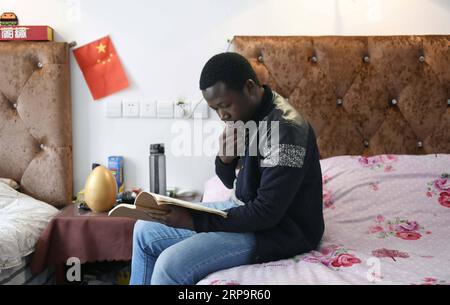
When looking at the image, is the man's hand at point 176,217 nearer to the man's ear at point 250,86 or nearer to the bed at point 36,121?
the man's ear at point 250,86

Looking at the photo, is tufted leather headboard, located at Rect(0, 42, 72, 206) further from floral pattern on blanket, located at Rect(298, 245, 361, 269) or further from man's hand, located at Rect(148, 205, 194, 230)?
floral pattern on blanket, located at Rect(298, 245, 361, 269)

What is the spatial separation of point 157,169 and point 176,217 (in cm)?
80

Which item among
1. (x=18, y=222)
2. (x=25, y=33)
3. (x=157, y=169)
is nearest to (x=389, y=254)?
(x=157, y=169)

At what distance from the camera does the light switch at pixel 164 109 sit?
77.0 inches

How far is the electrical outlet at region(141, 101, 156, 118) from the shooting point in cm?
196

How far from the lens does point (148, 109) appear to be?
1965 millimetres

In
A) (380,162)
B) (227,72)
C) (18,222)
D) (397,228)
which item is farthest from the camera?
(380,162)

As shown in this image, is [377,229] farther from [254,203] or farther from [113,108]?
[113,108]

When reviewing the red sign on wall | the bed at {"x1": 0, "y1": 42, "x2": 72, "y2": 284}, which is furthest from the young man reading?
the red sign on wall

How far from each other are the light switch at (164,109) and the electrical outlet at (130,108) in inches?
4.0

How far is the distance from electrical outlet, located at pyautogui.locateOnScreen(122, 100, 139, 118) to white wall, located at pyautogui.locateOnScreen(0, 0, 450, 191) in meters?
0.04

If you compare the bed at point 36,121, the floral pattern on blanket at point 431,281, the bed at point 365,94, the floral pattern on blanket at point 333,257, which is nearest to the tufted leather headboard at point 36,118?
the bed at point 36,121
